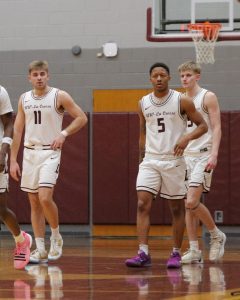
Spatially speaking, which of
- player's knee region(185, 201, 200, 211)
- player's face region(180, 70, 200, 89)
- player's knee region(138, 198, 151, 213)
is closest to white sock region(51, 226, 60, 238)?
player's knee region(138, 198, 151, 213)

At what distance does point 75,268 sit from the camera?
9148 mm

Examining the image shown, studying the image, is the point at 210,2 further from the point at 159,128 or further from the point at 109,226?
the point at 159,128

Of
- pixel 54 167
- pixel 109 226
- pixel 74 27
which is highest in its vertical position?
pixel 74 27

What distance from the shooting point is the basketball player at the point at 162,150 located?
9.22m

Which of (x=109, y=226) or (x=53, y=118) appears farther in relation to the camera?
(x=109, y=226)

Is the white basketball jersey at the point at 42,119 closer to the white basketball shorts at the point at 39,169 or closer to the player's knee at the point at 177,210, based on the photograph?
the white basketball shorts at the point at 39,169

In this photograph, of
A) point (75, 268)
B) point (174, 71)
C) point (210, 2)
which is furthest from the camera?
point (174, 71)

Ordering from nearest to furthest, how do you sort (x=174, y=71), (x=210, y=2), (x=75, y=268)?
(x=75, y=268), (x=210, y=2), (x=174, y=71)

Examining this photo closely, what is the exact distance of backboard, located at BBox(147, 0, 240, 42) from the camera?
13312mm

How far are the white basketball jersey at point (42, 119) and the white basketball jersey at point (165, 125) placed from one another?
992 millimetres

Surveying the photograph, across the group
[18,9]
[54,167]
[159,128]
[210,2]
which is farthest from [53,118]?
[18,9]

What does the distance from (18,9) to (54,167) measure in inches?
274

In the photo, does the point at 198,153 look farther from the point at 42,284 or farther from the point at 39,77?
the point at 42,284

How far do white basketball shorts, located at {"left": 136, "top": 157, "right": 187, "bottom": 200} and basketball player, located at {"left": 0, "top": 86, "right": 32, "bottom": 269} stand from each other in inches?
50.1
